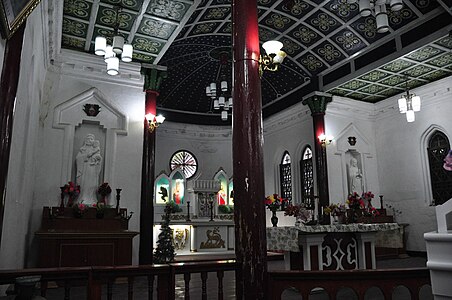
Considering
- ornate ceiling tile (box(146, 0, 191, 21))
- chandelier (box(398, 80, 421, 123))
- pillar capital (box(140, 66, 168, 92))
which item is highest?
ornate ceiling tile (box(146, 0, 191, 21))

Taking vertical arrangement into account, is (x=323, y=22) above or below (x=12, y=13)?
above

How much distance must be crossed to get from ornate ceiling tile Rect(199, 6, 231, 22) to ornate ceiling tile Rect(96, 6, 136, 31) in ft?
6.70

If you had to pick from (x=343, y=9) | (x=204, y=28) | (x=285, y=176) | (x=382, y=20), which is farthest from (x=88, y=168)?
(x=285, y=176)

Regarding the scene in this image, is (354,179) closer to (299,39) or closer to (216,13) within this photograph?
(299,39)

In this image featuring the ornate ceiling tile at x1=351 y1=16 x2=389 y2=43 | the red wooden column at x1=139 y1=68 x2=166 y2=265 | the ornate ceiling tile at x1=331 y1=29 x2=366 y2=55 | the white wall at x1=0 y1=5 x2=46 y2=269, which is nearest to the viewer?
the white wall at x1=0 y1=5 x2=46 y2=269

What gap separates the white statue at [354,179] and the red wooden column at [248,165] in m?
10.0

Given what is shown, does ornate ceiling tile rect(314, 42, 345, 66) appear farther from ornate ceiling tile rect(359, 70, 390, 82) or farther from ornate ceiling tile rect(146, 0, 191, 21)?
ornate ceiling tile rect(146, 0, 191, 21)

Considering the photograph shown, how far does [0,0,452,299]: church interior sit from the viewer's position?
148 inches

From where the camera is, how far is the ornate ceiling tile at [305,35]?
10.6 m

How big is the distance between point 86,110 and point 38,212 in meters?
2.68

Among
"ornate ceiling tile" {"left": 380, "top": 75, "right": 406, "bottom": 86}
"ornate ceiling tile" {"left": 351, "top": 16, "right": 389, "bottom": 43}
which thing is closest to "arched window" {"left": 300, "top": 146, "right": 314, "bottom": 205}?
"ornate ceiling tile" {"left": 380, "top": 75, "right": 406, "bottom": 86}

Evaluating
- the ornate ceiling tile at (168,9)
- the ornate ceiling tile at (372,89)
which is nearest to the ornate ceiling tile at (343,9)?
the ornate ceiling tile at (372,89)

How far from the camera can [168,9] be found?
26.5 feet

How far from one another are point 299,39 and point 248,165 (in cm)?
868
